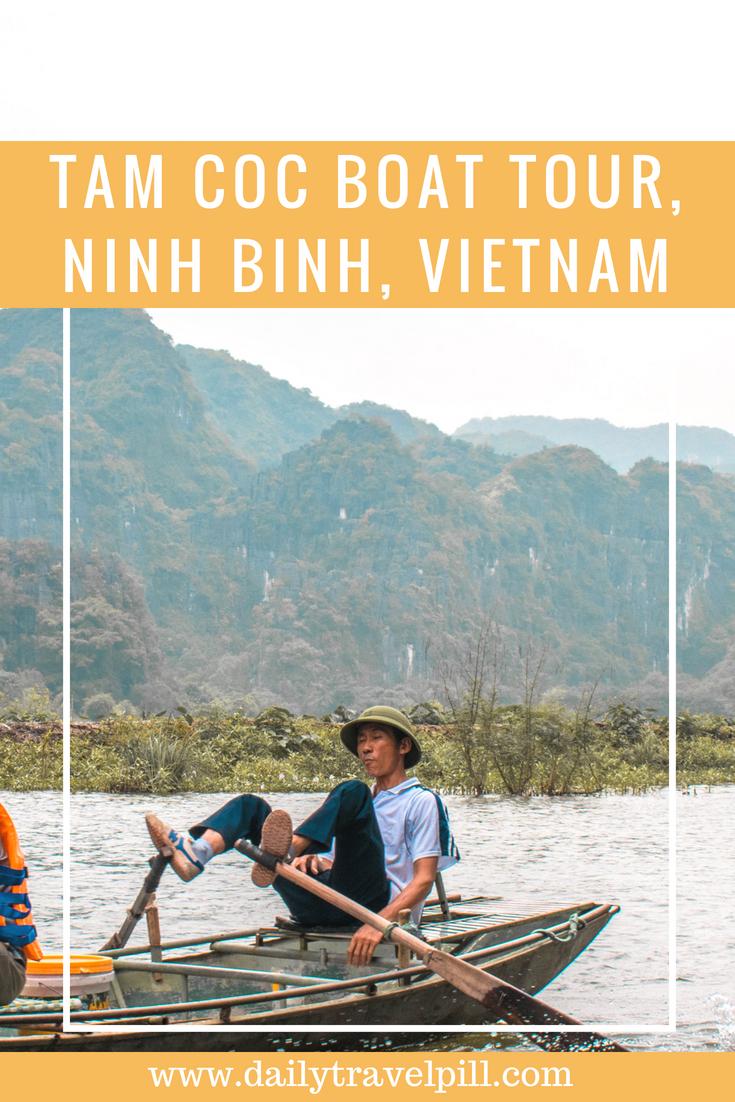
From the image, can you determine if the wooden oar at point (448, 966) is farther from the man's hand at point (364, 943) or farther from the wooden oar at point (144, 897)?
the wooden oar at point (144, 897)

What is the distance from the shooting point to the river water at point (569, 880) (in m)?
6.82

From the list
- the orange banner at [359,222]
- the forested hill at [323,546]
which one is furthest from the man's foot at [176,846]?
the forested hill at [323,546]

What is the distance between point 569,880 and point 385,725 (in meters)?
6.82

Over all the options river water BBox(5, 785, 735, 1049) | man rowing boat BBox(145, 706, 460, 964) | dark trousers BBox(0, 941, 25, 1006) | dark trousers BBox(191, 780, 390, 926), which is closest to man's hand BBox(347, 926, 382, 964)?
man rowing boat BBox(145, 706, 460, 964)

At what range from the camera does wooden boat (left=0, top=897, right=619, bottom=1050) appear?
379 centimetres

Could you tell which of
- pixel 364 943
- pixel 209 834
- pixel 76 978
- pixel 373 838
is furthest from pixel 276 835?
pixel 76 978

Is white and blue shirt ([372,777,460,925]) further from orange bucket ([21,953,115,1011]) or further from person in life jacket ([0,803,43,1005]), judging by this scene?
person in life jacket ([0,803,43,1005])

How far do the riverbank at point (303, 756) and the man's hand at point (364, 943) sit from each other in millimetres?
9095

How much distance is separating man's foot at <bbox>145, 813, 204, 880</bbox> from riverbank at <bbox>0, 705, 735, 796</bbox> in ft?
31.7

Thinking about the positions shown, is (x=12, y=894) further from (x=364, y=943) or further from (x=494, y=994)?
(x=494, y=994)

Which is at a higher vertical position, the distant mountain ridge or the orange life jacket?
the distant mountain ridge

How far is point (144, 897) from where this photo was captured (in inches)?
165
